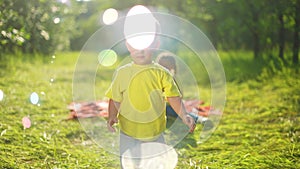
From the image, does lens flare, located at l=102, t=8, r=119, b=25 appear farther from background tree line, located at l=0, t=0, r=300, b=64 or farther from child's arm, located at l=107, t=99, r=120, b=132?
child's arm, located at l=107, t=99, r=120, b=132

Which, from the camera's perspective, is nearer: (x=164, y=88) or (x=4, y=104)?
(x=164, y=88)

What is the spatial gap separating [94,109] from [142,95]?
10.6 ft

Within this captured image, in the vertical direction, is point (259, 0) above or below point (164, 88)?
above

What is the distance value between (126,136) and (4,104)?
10.3ft

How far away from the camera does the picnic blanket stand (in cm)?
577

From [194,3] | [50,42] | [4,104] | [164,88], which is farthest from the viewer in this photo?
[194,3]

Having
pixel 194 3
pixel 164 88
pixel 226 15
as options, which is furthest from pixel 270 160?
pixel 194 3

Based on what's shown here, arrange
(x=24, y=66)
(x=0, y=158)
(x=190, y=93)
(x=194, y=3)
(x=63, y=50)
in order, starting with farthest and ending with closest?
(x=63, y=50) < (x=194, y=3) < (x=24, y=66) < (x=190, y=93) < (x=0, y=158)

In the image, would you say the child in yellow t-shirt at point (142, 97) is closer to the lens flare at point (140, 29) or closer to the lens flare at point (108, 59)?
the lens flare at point (140, 29)

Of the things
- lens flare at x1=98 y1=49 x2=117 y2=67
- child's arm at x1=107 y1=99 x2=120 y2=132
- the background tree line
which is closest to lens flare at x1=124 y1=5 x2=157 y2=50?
child's arm at x1=107 y1=99 x2=120 y2=132

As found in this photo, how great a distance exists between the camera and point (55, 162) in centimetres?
379

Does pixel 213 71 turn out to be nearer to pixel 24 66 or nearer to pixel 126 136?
pixel 24 66

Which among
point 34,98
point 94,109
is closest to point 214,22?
point 34,98

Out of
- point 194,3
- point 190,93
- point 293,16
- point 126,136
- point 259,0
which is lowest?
point 126,136
